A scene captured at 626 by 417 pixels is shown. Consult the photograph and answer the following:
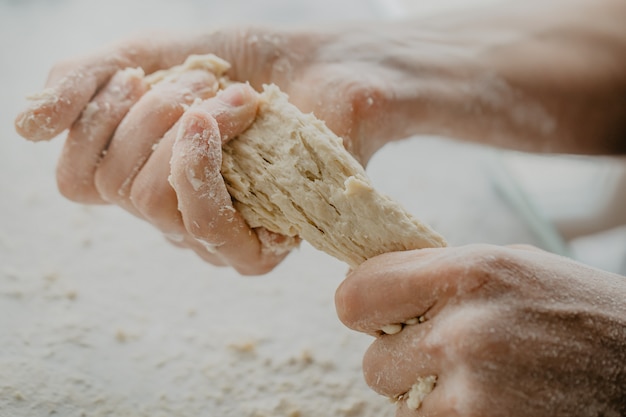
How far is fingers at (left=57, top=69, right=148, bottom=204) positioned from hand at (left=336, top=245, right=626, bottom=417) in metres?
0.46

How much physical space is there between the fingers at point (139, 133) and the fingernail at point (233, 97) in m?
0.08

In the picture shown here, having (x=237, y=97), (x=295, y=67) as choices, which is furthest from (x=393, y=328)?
(x=295, y=67)

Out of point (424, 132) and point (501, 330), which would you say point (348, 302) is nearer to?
point (501, 330)

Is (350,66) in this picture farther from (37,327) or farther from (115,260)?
(37,327)

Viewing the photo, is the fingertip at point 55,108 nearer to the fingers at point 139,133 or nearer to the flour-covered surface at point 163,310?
the fingers at point 139,133

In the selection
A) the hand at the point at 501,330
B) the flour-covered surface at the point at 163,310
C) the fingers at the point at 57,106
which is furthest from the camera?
the flour-covered surface at the point at 163,310

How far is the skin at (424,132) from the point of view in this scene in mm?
690

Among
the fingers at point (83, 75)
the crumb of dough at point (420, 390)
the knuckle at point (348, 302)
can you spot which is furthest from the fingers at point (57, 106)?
the crumb of dough at point (420, 390)

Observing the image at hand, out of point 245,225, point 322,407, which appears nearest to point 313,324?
point 322,407

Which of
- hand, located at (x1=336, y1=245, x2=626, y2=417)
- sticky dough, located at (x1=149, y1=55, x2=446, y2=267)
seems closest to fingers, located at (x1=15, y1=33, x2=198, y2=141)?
sticky dough, located at (x1=149, y1=55, x2=446, y2=267)

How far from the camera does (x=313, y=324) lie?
1.17m

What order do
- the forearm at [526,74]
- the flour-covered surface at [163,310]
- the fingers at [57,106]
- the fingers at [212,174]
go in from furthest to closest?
the forearm at [526,74]
the flour-covered surface at [163,310]
the fingers at [57,106]
the fingers at [212,174]

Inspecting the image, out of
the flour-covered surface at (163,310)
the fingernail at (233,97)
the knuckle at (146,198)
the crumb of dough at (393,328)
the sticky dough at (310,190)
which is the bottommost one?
the flour-covered surface at (163,310)

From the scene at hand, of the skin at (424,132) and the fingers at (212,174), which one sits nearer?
the skin at (424,132)
